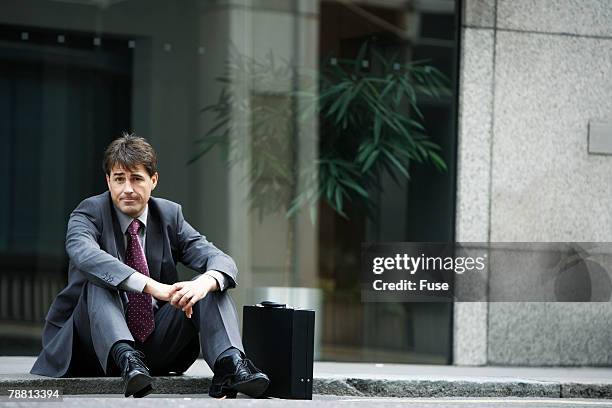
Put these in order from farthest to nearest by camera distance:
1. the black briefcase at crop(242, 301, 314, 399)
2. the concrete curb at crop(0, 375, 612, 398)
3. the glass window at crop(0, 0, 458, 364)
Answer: the glass window at crop(0, 0, 458, 364)
the concrete curb at crop(0, 375, 612, 398)
the black briefcase at crop(242, 301, 314, 399)

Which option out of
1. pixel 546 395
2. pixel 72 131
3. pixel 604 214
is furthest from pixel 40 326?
pixel 604 214

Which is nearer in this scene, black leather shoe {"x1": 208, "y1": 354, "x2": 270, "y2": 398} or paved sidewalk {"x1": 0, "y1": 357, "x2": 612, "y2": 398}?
black leather shoe {"x1": 208, "y1": 354, "x2": 270, "y2": 398}

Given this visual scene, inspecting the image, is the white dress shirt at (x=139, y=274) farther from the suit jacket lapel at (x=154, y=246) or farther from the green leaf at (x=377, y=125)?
the green leaf at (x=377, y=125)

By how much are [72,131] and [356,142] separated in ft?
6.55

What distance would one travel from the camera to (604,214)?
9391 millimetres

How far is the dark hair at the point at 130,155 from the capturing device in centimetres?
617

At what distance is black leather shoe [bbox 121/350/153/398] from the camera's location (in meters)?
5.57

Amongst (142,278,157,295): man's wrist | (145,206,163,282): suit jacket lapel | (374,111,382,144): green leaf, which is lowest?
(142,278,157,295): man's wrist

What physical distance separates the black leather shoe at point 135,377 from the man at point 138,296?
0.7 inches

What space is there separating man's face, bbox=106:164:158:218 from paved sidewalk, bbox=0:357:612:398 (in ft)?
2.79

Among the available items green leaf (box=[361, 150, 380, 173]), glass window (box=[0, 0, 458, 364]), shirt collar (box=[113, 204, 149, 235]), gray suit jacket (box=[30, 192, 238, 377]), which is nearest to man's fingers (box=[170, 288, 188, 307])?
gray suit jacket (box=[30, 192, 238, 377])

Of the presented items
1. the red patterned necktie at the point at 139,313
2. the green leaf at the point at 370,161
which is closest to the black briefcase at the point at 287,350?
the red patterned necktie at the point at 139,313

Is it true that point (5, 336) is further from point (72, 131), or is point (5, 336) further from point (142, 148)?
point (142, 148)

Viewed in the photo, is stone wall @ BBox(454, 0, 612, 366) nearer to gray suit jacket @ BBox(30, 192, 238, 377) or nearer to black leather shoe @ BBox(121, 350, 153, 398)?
gray suit jacket @ BBox(30, 192, 238, 377)
